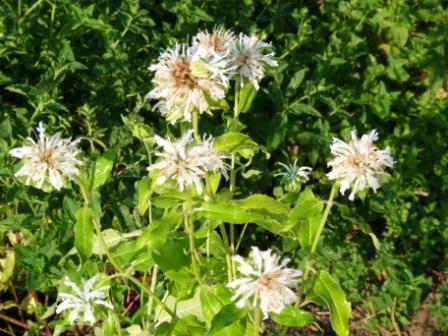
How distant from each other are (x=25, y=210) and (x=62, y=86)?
55cm

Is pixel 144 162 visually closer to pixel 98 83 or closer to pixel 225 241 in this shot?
pixel 98 83

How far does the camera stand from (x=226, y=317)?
1407mm

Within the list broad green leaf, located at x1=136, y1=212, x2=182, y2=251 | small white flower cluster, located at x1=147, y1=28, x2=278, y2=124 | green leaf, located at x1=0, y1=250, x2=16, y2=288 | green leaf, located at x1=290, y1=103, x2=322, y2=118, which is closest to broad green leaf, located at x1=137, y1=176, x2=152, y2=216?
broad green leaf, located at x1=136, y1=212, x2=182, y2=251

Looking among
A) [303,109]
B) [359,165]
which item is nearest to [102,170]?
[359,165]

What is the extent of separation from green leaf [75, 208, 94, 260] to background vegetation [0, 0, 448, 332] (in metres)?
0.52

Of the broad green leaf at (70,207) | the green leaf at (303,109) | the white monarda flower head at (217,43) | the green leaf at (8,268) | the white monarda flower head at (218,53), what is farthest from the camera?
the green leaf at (303,109)

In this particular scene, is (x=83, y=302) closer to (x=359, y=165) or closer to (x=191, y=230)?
(x=191, y=230)

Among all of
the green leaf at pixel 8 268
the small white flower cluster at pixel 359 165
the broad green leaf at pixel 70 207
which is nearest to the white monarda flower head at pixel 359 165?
the small white flower cluster at pixel 359 165

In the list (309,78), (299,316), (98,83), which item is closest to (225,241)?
(299,316)

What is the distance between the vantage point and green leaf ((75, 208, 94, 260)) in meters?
1.45

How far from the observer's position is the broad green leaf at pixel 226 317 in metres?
1.40

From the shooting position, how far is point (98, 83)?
2.55 metres

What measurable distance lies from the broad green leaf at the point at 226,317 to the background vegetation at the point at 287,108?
0.53 m

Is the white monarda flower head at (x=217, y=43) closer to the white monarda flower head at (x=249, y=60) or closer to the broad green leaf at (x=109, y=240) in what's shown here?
the white monarda flower head at (x=249, y=60)
